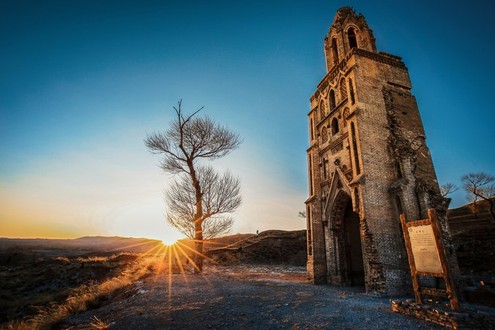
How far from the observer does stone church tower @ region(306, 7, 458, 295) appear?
398 inches

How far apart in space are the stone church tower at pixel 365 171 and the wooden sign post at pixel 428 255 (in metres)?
3.23

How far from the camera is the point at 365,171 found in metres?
11.0

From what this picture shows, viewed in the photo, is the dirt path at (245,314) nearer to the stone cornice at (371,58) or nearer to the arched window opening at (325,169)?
the arched window opening at (325,169)

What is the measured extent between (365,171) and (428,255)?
517cm

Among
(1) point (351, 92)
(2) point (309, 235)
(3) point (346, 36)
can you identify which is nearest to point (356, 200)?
(2) point (309, 235)

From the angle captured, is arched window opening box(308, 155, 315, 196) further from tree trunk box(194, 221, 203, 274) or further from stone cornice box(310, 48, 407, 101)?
tree trunk box(194, 221, 203, 274)

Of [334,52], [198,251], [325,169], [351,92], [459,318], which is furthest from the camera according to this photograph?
[334,52]

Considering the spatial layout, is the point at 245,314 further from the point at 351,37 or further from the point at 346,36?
the point at 351,37

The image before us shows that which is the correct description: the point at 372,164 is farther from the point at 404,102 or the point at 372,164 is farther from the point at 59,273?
the point at 59,273

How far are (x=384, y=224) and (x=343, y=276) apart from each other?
4.05m

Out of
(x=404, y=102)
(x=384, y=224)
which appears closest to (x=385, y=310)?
(x=384, y=224)

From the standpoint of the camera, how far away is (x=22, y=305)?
12.7 m

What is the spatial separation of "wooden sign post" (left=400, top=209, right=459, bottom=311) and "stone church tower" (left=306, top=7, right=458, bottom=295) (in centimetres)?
323

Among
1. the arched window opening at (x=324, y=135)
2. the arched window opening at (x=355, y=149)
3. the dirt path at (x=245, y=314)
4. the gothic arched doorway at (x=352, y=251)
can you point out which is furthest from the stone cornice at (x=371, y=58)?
the dirt path at (x=245, y=314)
